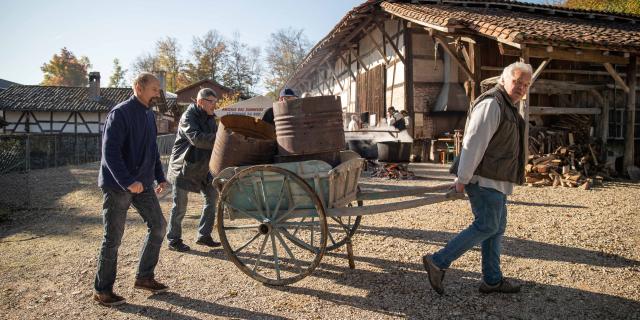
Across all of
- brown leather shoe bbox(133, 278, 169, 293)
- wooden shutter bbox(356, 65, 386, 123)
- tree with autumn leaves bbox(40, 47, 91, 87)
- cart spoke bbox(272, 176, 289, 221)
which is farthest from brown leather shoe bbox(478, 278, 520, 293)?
tree with autumn leaves bbox(40, 47, 91, 87)

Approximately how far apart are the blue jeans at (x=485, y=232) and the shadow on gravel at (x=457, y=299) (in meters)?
0.24

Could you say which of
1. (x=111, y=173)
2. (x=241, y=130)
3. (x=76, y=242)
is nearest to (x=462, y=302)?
(x=241, y=130)

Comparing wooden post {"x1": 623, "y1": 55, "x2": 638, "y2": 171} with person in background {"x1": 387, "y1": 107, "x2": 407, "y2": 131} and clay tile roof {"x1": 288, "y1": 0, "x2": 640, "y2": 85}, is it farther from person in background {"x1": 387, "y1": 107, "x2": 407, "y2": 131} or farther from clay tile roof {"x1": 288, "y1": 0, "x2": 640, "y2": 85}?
person in background {"x1": 387, "y1": 107, "x2": 407, "y2": 131}

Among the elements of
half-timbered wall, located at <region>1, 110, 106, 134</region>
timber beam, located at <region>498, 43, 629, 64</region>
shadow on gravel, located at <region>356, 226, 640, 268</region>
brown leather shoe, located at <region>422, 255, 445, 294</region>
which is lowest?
shadow on gravel, located at <region>356, 226, 640, 268</region>

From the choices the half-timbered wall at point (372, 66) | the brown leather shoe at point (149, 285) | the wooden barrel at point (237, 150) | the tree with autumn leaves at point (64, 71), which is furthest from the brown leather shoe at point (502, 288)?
the tree with autumn leaves at point (64, 71)

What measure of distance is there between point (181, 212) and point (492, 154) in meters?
3.18

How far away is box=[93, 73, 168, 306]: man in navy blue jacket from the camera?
2844mm

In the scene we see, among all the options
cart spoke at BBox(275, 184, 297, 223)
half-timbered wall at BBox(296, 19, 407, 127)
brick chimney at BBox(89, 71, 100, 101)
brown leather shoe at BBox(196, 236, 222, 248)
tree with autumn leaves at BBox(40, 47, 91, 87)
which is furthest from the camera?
tree with autumn leaves at BBox(40, 47, 91, 87)

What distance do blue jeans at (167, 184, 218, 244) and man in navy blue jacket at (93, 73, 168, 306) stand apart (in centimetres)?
107

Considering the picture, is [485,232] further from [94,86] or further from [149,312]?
[94,86]

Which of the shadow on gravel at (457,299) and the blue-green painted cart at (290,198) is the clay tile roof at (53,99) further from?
the shadow on gravel at (457,299)

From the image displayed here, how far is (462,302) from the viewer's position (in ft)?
9.67

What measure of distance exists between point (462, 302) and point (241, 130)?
249cm

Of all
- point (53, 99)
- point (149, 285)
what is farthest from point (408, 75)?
point (53, 99)
